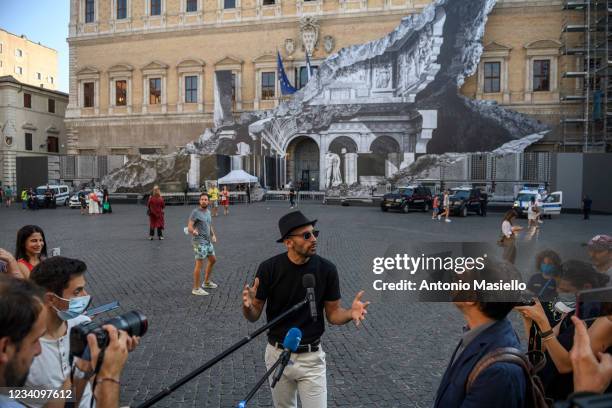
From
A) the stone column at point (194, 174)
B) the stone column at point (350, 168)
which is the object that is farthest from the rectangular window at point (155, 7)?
the stone column at point (350, 168)

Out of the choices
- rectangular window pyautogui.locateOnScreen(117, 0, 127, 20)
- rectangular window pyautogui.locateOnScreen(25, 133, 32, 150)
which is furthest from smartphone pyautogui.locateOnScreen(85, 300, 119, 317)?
rectangular window pyautogui.locateOnScreen(25, 133, 32, 150)

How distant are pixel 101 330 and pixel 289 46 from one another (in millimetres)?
38751

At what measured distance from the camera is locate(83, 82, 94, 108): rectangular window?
43844mm

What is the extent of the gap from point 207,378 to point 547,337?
3248 millimetres

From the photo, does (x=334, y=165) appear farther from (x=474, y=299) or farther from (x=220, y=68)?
(x=474, y=299)

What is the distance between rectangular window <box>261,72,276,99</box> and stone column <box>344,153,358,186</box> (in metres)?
8.99

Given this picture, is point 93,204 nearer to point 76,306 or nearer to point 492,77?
point 76,306

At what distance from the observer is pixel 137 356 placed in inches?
210

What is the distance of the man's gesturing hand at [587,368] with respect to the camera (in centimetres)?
180

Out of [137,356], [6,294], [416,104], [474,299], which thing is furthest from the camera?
[416,104]

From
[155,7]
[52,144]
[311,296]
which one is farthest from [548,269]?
[52,144]

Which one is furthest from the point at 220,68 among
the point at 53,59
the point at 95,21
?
the point at 53,59

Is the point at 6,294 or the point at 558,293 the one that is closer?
the point at 6,294

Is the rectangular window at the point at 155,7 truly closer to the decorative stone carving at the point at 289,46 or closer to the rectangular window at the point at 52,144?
the decorative stone carving at the point at 289,46
